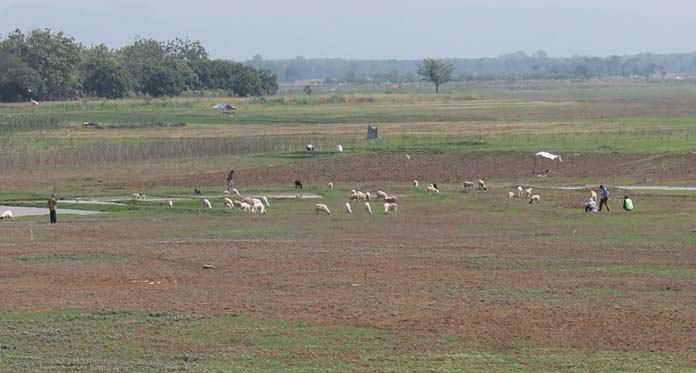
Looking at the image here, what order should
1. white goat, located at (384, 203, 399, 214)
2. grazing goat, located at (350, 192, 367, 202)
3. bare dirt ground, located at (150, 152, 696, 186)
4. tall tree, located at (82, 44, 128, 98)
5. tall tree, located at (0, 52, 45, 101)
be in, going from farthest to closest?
tall tree, located at (82, 44, 128, 98), tall tree, located at (0, 52, 45, 101), bare dirt ground, located at (150, 152, 696, 186), grazing goat, located at (350, 192, 367, 202), white goat, located at (384, 203, 399, 214)

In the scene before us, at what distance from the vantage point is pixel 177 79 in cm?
13888

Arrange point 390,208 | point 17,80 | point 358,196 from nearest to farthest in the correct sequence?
point 390,208 → point 358,196 → point 17,80

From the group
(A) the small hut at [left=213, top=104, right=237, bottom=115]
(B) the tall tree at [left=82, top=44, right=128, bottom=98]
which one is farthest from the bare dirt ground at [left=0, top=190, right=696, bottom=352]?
(B) the tall tree at [left=82, top=44, right=128, bottom=98]

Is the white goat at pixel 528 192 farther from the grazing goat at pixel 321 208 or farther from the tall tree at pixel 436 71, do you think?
the tall tree at pixel 436 71

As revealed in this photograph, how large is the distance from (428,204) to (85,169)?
72.5ft

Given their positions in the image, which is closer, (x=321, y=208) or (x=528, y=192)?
(x=321, y=208)

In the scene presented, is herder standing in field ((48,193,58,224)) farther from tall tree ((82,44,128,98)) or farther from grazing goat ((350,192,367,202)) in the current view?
tall tree ((82,44,128,98))

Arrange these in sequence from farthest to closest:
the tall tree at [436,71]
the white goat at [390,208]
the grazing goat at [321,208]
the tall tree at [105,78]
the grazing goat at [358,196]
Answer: the tall tree at [436,71]
the tall tree at [105,78]
the grazing goat at [358,196]
the white goat at [390,208]
the grazing goat at [321,208]

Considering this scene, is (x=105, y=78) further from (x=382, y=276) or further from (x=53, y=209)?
(x=382, y=276)

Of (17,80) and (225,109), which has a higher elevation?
(17,80)

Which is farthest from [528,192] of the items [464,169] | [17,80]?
[17,80]

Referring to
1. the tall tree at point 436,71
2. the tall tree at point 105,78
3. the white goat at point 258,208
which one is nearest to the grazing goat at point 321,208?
the white goat at point 258,208

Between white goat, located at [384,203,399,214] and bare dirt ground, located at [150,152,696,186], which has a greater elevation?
white goat, located at [384,203,399,214]

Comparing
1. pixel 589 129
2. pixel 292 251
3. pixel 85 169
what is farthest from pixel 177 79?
pixel 292 251
